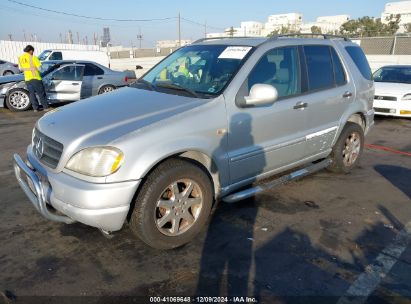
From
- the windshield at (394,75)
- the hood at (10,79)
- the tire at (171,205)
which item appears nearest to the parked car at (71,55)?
the hood at (10,79)

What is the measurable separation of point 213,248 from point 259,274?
526 mm

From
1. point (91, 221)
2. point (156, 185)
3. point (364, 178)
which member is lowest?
point (364, 178)

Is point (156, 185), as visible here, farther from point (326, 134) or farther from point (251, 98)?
A: point (326, 134)

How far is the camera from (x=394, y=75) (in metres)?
9.97

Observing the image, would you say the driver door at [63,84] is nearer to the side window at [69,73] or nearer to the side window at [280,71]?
the side window at [69,73]

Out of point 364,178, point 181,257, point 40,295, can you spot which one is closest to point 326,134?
point 364,178

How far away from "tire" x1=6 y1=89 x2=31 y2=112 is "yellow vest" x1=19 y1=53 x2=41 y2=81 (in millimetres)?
1146

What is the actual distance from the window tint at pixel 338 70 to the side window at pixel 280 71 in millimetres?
824

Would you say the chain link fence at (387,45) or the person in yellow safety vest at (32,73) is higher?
the chain link fence at (387,45)

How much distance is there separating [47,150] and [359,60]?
433cm

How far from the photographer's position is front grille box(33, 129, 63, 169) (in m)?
2.95

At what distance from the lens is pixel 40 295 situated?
262 centimetres

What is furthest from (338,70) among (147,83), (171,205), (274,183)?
(171,205)

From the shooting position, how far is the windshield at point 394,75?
9.70 m
